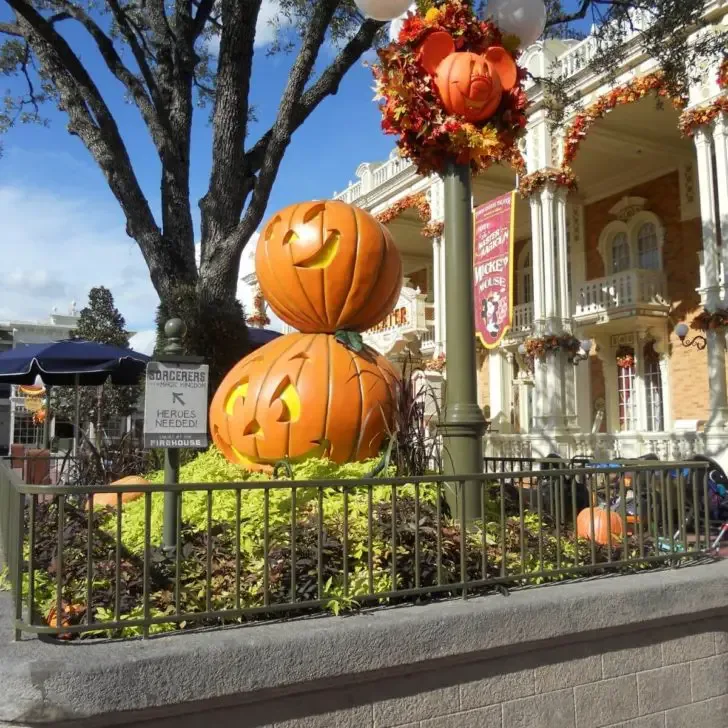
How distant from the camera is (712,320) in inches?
524

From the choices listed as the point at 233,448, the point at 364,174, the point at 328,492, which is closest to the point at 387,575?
the point at 328,492

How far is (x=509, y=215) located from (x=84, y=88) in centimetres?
854

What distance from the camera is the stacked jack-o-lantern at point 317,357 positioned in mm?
4383

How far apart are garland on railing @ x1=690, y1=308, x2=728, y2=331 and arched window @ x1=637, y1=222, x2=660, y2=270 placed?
479 centimetres

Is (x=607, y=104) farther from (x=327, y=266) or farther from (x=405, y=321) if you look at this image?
(x=327, y=266)

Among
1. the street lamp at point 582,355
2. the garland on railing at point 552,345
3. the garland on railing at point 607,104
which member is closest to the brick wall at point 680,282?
the street lamp at point 582,355

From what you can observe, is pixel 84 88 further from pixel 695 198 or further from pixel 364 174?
pixel 364 174

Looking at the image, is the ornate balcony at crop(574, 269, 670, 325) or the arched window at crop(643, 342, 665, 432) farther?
the arched window at crop(643, 342, 665, 432)

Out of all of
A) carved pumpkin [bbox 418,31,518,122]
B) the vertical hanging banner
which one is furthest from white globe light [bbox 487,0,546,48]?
the vertical hanging banner

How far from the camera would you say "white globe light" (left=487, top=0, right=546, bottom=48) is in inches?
168

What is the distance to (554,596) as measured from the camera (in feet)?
10.5

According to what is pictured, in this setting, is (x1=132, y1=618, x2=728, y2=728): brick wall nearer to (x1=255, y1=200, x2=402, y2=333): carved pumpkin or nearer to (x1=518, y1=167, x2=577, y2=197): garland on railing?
(x1=255, y1=200, x2=402, y2=333): carved pumpkin

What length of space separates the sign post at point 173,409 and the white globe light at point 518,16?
107 inches

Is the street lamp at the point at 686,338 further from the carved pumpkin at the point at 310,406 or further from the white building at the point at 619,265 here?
the carved pumpkin at the point at 310,406
